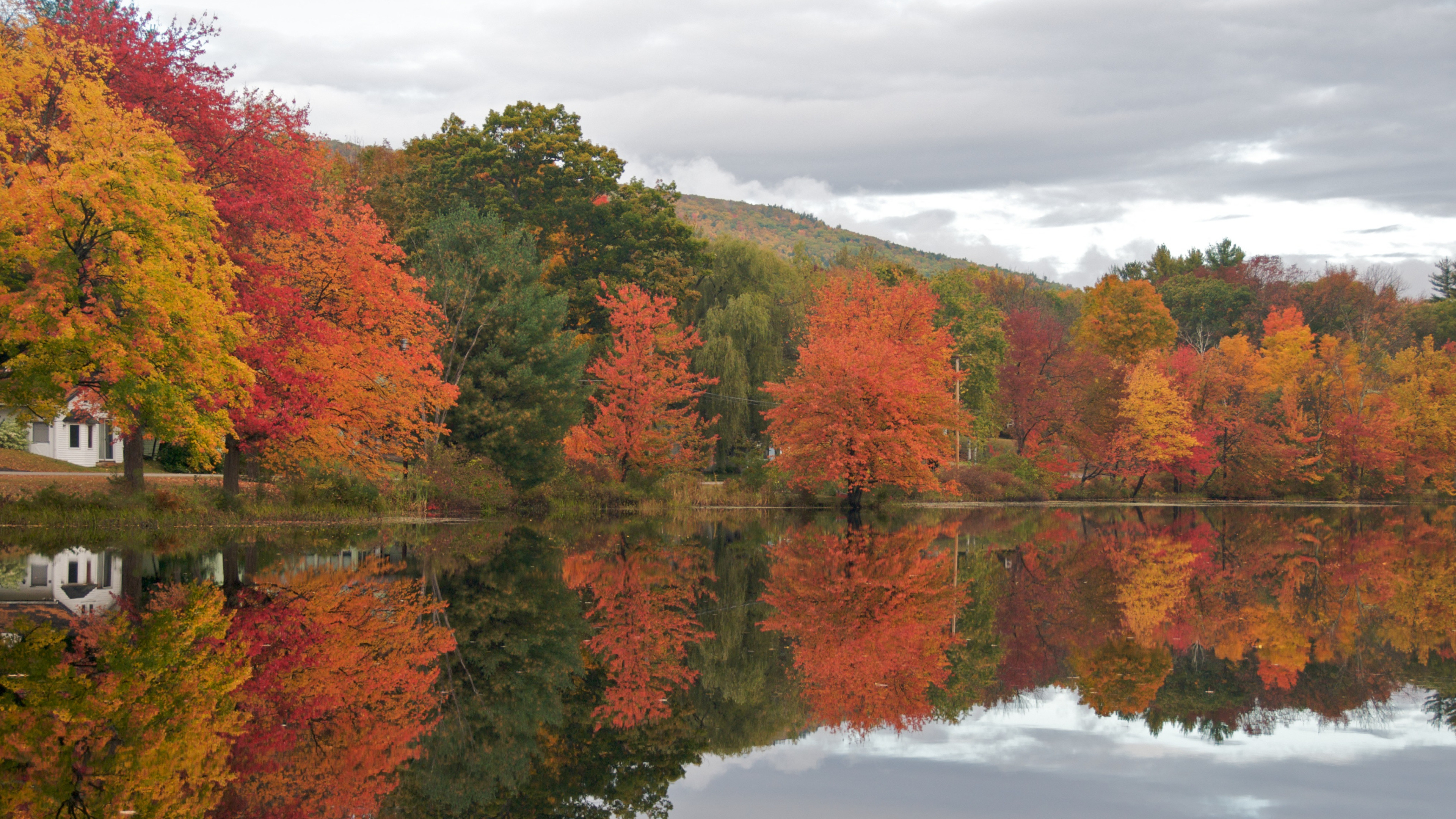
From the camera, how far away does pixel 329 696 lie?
9.34 metres

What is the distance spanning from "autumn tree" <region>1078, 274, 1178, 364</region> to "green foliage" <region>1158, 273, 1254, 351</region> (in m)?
10.3

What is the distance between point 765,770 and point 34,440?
43.0m

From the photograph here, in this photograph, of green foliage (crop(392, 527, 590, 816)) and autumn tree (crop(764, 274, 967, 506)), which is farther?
autumn tree (crop(764, 274, 967, 506))

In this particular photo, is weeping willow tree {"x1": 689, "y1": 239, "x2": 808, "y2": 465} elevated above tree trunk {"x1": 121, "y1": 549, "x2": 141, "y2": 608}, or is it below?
above

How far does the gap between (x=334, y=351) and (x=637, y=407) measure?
14162 mm

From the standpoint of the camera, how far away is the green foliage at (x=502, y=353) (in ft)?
111

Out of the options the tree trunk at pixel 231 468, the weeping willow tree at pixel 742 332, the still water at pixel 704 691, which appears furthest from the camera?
the weeping willow tree at pixel 742 332

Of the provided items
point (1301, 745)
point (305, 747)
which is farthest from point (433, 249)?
point (1301, 745)

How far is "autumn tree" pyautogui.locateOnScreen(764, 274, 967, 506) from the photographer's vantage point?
125ft

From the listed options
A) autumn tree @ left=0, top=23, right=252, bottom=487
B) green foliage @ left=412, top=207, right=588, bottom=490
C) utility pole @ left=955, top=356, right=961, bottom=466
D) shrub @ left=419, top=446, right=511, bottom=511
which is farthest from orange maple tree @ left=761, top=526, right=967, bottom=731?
utility pole @ left=955, top=356, right=961, bottom=466

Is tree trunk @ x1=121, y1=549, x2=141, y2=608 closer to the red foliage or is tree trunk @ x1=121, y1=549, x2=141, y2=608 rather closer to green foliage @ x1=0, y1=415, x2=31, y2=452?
the red foliage

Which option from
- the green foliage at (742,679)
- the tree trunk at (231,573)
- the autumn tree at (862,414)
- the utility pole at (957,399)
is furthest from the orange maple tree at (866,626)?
the utility pole at (957,399)

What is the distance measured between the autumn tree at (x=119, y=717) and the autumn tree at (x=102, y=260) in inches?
364

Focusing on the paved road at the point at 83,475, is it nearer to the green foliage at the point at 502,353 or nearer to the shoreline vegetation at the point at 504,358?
the shoreline vegetation at the point at 504,358
